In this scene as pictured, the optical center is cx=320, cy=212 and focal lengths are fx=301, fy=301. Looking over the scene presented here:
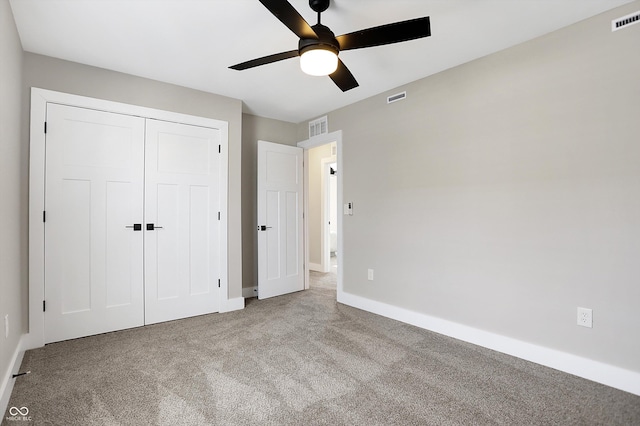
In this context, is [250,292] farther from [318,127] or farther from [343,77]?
[343,77]

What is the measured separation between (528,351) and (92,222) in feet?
13.0

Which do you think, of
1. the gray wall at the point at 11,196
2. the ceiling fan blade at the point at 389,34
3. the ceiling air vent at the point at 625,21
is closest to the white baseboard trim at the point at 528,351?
the ceiling air vent at the point at 625,21

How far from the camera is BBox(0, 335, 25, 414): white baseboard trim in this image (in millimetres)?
1722

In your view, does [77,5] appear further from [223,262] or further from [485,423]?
[485,423]

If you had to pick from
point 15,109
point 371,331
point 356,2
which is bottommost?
point 371,331

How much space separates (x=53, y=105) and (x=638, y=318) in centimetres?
481

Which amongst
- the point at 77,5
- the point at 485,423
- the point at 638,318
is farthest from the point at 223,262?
the point at 638,318

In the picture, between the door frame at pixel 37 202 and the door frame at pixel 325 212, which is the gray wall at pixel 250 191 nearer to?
the door frame at pixel 325 212

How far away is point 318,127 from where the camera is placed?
4.35m

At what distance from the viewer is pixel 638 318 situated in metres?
1.94

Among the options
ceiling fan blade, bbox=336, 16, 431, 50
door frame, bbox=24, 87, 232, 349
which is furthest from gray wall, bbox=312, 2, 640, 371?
door frame, bbox=24, 87, 232, 349

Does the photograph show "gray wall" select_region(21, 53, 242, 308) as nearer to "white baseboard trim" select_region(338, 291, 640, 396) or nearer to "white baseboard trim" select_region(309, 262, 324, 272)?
"white baseboard trim" select_region(338, 291, 640, 396)

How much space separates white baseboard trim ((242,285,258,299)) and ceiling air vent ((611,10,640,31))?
4344 millimetres

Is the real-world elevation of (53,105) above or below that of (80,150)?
above
